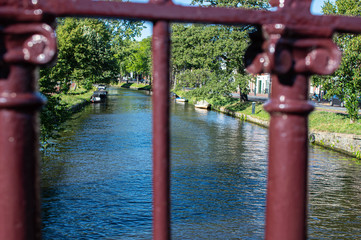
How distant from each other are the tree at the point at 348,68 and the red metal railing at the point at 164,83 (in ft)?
74.6

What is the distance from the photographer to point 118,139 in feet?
85.3

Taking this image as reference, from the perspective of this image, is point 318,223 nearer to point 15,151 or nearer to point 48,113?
point 48,113

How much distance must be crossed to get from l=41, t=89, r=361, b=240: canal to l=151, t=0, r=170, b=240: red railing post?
1047cm

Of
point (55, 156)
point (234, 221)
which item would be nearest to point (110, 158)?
point (55, 156)

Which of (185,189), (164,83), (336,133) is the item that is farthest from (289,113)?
(336,133)

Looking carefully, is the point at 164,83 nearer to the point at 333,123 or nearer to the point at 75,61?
the point at 333,123

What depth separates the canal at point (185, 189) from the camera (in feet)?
41.6

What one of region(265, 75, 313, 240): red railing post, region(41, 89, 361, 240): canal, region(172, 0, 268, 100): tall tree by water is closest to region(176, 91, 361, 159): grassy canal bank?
region(41, 89, 361, 240): canal

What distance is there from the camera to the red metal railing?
5.51 feet

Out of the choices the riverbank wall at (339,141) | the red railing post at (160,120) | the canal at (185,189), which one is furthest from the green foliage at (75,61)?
the riverbank wall at (339,141)

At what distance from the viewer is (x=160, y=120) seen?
1.92 m

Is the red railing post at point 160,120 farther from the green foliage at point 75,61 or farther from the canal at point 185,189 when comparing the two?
the green foliage at point 75,61

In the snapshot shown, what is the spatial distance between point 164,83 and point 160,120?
168 millimetres

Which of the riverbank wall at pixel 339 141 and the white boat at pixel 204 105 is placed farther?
the white boat at pixel 204 105
